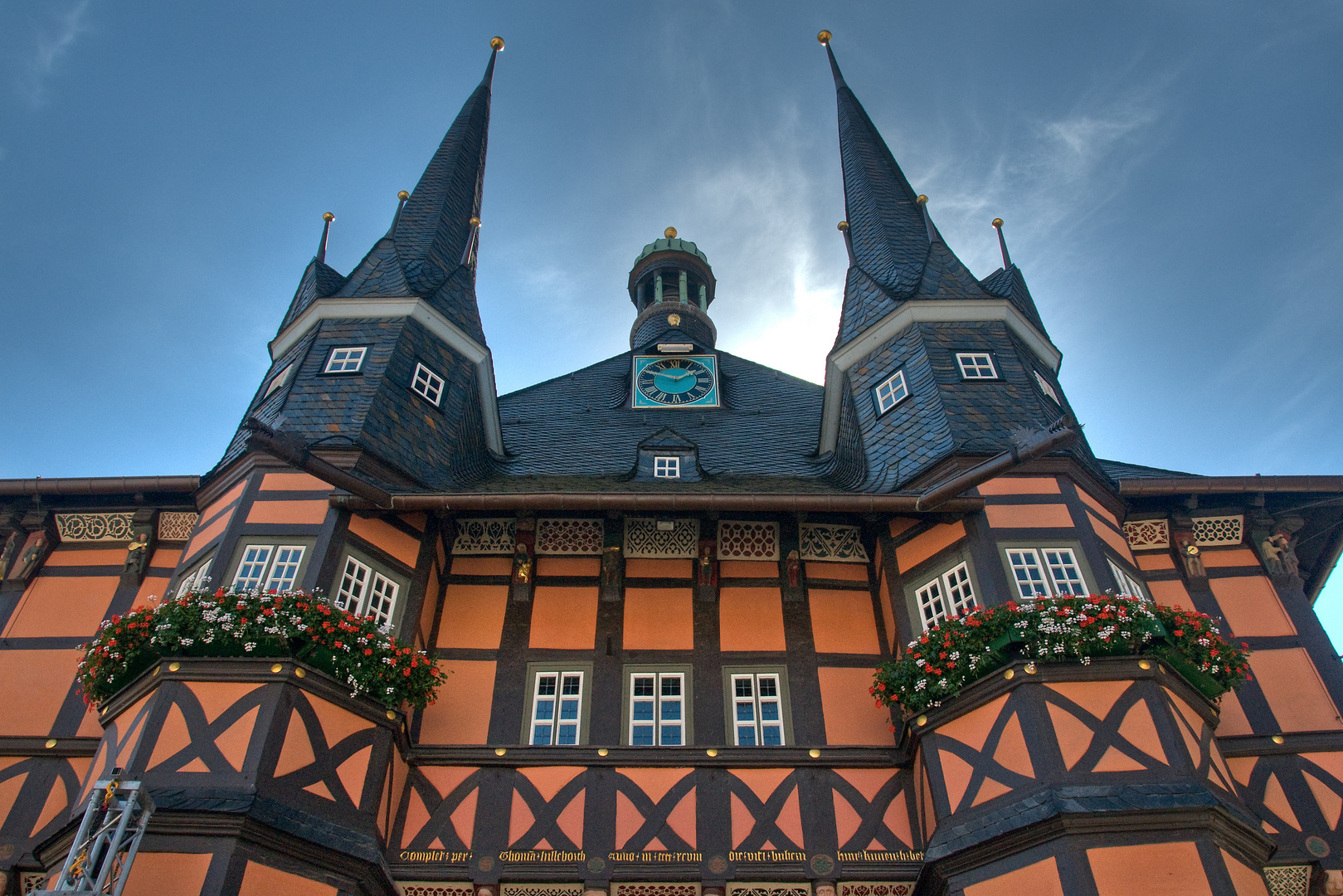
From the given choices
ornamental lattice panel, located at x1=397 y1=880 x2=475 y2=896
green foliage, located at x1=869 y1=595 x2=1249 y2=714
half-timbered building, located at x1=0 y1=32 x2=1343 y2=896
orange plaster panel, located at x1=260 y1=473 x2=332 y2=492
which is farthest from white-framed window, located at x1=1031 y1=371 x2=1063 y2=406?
ornamental lattice panel, located at x1=397 y1=880 x2=475 y2=896

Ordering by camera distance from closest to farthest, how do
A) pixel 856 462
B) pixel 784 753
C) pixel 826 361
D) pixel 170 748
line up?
pixel 170 748
pixel 784 753
pixel 856 462
pixel 826 361

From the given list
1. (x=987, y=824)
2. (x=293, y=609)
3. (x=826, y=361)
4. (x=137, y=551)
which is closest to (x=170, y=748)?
(x=293, y=609)

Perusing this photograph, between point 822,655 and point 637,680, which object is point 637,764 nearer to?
point 637,680

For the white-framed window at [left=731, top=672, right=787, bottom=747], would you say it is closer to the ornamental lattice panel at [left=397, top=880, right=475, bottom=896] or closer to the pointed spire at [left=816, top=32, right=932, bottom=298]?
the ornamental lattice panel at [left=397, top=880, right=475, bottom=896]

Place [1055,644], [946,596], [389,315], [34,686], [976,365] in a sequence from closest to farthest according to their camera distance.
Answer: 1. [1055,644]
2. [946,596]
3. [34,686]
4. [976,365]
5. [389,315]

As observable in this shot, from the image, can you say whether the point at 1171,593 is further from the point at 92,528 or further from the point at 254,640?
the point at 92,528

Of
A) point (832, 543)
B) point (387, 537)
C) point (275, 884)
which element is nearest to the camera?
point (275, 884)

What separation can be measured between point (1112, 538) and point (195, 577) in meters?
12.0

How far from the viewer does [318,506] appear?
47.6 feet

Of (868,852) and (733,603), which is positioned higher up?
(733,603)

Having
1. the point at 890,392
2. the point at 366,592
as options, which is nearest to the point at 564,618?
the point at 366,592

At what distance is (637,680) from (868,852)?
3.50m

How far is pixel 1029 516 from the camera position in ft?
47.5

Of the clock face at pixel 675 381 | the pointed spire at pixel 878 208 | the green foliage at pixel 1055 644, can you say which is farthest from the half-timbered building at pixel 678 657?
the clock face at pixel 675 381
